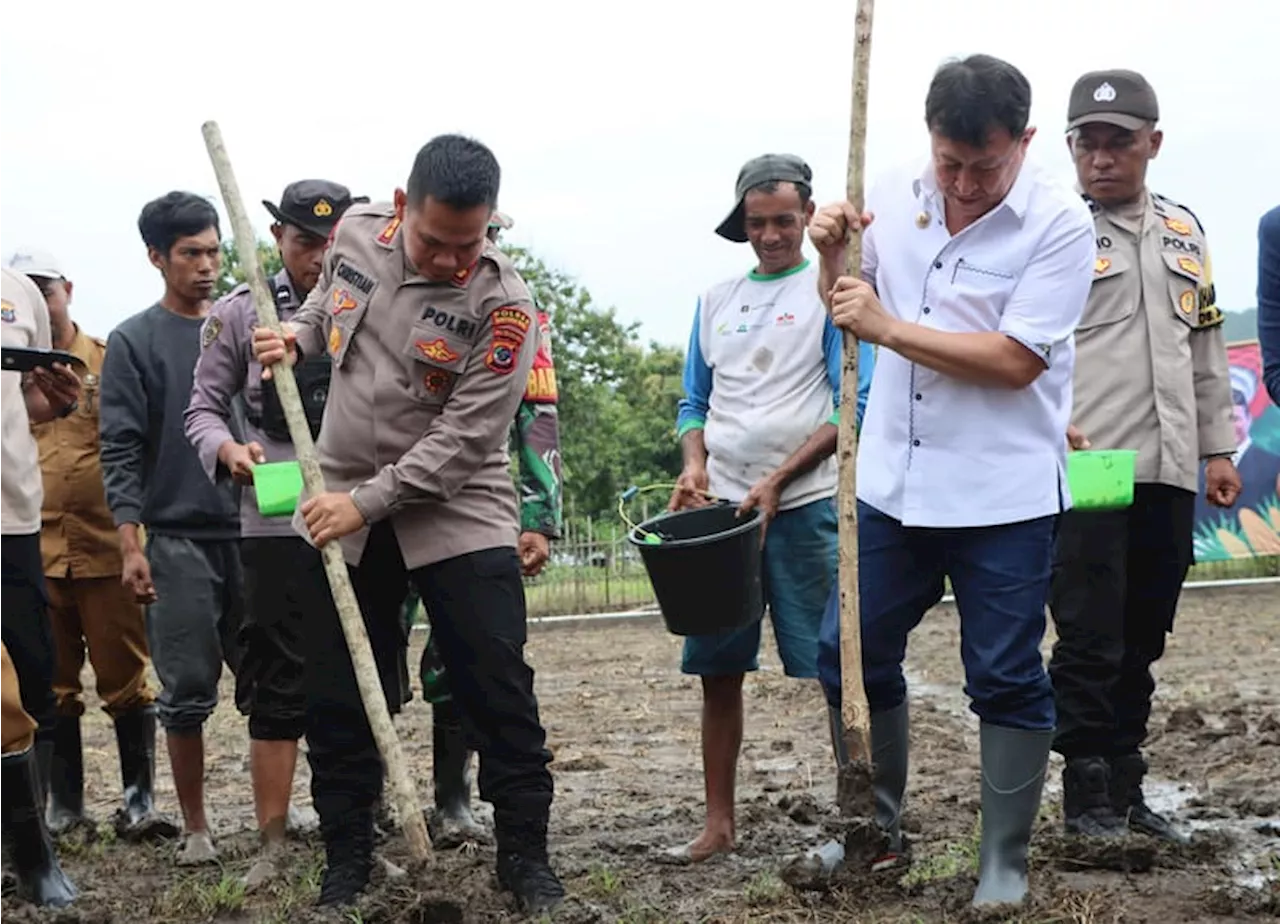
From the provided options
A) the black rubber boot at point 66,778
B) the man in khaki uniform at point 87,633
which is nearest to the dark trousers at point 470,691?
the man in khaki uniform at point 87,633

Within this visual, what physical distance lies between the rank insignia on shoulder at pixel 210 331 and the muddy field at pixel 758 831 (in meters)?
1.59

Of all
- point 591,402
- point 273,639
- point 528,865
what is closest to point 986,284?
point 528,865

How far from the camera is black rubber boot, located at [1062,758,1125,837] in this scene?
206 inches

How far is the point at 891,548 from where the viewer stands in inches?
177

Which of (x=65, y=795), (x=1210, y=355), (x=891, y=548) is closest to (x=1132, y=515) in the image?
(x=1210, y=355)

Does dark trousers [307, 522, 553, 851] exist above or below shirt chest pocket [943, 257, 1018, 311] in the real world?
below

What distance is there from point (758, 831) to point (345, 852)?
1.62 metres

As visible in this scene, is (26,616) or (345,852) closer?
(345,852)

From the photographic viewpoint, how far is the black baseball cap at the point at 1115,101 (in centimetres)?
528

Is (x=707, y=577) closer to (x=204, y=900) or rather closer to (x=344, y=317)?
(x=344, y=317)


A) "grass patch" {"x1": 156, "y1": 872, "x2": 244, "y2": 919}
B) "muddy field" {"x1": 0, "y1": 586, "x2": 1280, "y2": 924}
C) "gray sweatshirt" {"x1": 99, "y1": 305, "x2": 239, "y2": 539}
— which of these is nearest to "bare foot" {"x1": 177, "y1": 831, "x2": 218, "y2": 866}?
"muddy field" {"x1": 0, "y1": 586, "x2": 1280, "y2": 924}

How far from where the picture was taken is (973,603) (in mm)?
4375

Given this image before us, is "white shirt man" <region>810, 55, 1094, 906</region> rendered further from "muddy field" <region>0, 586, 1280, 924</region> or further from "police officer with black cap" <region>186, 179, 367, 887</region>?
"police officer with black cap" <region>186, 179, 367, 887</region>

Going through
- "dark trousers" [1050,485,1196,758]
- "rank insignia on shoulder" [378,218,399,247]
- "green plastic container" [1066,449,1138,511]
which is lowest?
"dark trousers" [1050,485,1196,758]
